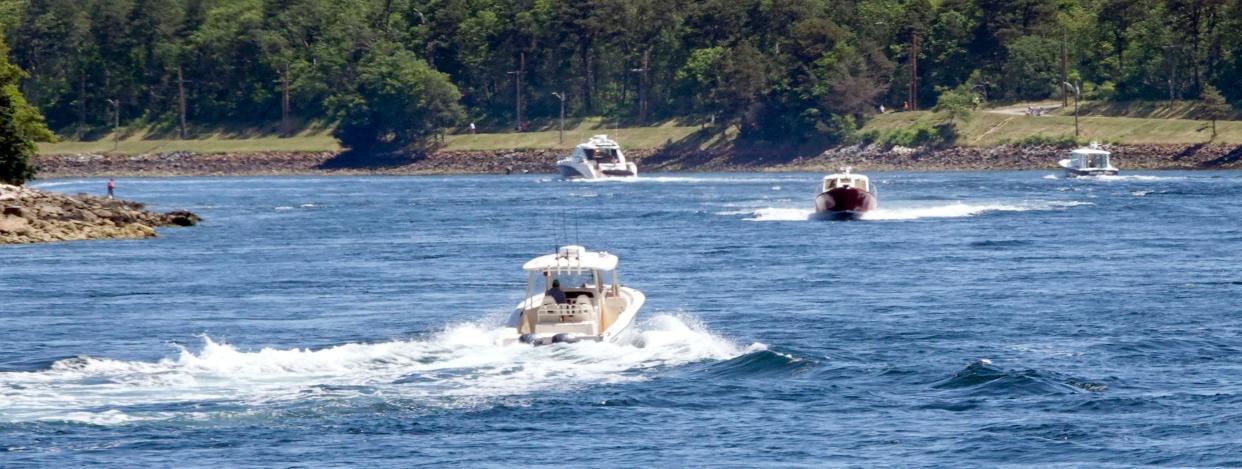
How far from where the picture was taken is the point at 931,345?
39750mm

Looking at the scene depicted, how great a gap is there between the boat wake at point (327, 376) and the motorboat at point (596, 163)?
123 metres

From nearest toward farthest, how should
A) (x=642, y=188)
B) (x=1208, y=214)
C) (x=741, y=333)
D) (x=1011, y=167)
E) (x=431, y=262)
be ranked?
1. (x=741, y=333)
2. (x=431, y=262)
3. (x=1208, y=214)
4. (x=642, y=188)
5. (x=1011, y=167)

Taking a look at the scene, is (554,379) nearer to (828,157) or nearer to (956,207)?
(956,207)

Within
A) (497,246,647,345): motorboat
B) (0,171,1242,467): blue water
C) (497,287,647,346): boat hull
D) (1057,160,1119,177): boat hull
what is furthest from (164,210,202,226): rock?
(1057,160,1119,177): boat hull

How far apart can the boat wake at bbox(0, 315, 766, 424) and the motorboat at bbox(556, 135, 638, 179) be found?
123263mm

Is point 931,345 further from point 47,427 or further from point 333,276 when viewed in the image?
point 333,276

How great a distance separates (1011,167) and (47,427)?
476 ft

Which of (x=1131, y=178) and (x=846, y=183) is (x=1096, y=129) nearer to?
(x=1131, y=178)

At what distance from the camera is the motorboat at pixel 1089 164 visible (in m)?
142

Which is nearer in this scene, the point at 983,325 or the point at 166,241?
the point at 983,325

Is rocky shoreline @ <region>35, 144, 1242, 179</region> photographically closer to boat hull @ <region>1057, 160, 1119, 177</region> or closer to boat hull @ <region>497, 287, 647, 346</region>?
boat hull @ <region>1057, 160, 1119, 177</region>

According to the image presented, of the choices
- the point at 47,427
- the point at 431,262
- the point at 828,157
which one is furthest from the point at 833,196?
the point at 828,157

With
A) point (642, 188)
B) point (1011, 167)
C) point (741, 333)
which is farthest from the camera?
point (1011, 167)

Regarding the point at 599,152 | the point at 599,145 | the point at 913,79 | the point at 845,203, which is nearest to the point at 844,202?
the point at 845,203
